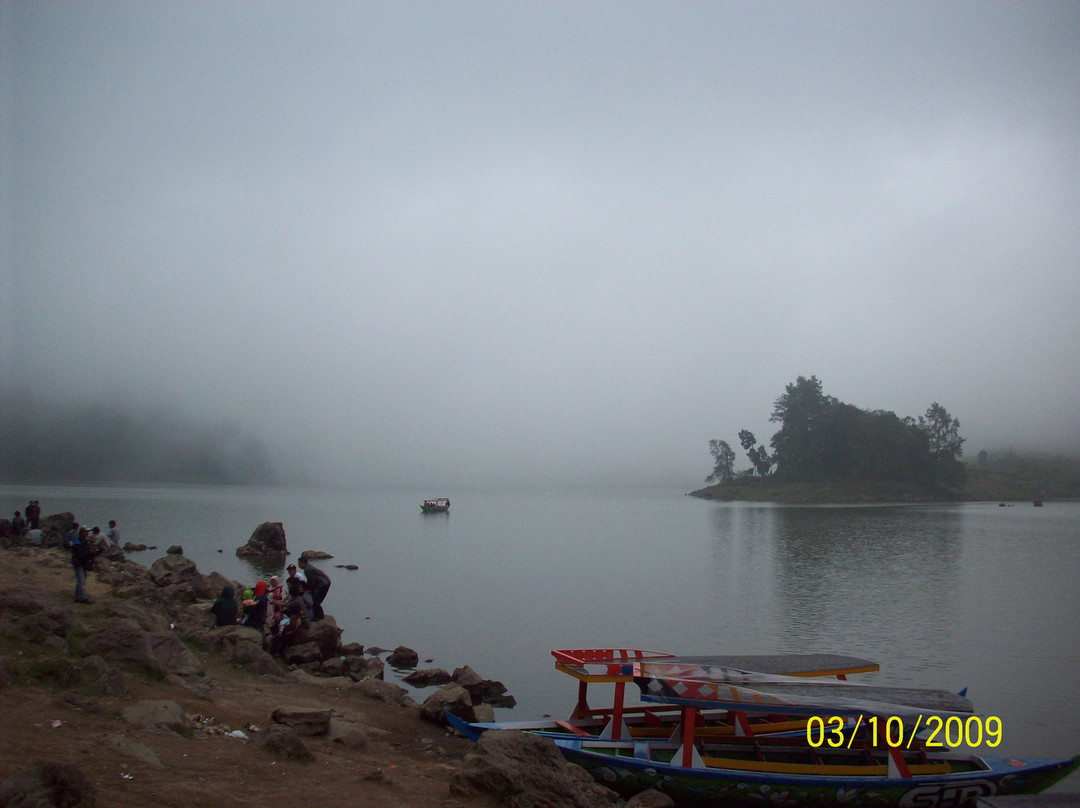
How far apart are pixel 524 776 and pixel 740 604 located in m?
26.2

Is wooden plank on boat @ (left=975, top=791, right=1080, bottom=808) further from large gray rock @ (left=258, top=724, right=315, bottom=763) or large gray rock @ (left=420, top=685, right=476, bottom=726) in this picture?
large gray rock @ (left=258, top=724, right=315, bottom=763)

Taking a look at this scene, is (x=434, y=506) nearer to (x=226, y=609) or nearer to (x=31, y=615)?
(x=226, y=609)

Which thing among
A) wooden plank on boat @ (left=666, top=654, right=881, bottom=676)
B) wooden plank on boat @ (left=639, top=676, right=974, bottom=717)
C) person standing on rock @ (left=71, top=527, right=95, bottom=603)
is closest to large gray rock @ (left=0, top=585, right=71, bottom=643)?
person standing on rock @ (left=71, top=527, right=95, bottom=603)

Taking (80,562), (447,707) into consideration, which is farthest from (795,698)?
(80,562)

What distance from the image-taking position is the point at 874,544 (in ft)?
200

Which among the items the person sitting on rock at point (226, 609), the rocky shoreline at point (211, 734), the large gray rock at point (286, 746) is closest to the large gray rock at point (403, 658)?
the person sitting on rock at point (226, 609)

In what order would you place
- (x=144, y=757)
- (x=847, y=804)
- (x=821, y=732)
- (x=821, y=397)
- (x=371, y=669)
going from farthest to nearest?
(x=821, y=397), (x=371, y=669), (x=821, y=732), (x=847, y=804), (x=144, y=757)

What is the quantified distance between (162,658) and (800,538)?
6594cm

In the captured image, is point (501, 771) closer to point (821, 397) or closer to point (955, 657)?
point (955, 657)

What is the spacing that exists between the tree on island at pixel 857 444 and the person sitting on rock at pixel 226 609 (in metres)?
167

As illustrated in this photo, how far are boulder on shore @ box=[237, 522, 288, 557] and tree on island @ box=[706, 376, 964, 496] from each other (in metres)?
144

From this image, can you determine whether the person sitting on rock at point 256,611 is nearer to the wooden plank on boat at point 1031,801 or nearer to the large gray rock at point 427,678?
the large gray rock at point 427,678

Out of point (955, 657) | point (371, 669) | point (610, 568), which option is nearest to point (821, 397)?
point (610, 568)

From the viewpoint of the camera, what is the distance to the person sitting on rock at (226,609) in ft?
62.8
